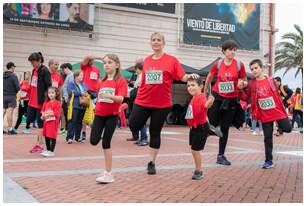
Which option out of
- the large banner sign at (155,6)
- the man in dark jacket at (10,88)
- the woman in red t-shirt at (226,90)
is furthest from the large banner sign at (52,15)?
the woman in red t-shirt at (226,90)

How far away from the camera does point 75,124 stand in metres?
9.34

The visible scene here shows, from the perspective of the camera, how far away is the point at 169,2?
1873cm

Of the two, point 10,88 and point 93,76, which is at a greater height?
point 93,76

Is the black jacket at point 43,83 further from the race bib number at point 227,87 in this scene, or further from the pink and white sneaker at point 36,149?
the race bib number at point 227,87

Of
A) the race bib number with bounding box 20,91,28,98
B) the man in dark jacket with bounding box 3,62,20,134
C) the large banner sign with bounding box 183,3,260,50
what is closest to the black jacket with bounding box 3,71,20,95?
the man in dark jacket with bounding box 3,62,20,134

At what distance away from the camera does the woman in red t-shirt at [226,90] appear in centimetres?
672

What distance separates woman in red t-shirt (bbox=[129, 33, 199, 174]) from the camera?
5.84 m

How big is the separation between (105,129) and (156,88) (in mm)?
919

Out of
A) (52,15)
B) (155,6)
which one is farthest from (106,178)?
(155,6)

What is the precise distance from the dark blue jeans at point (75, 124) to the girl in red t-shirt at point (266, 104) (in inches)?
156

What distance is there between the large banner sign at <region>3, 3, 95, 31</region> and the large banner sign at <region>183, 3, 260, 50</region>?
15.6ft

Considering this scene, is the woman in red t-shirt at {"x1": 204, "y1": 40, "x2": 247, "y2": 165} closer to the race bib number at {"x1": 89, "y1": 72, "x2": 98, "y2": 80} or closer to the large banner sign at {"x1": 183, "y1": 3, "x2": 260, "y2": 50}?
the race bib number at {"x1": 89, "y1": 72, "x2": 98, "y2": 80}

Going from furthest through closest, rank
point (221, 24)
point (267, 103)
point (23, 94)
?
point (221, 24) → point (23, 94) → point (267, 103)

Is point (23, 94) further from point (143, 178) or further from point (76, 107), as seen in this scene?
point (143, 178)
